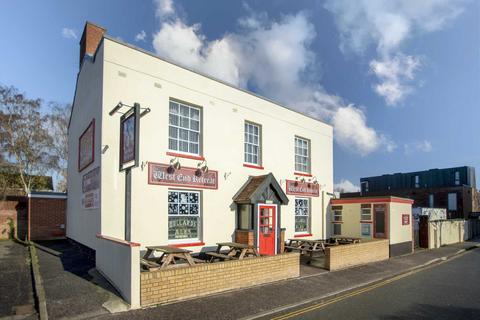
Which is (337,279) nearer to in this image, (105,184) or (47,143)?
(105,184)

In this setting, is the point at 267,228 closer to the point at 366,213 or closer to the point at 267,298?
the point at 267,298

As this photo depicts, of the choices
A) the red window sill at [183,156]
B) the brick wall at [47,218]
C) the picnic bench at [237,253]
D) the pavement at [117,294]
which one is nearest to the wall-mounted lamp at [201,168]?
the red window sill at [183,156]

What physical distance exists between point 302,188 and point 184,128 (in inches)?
303

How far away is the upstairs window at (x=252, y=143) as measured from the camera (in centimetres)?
1455

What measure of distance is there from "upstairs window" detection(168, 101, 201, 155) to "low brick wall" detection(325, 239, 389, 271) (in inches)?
249

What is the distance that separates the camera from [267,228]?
13.9 metres

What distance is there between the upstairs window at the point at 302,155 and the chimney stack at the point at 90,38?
410 inches

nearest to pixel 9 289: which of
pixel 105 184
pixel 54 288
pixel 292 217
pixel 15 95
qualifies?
pixel 54 288

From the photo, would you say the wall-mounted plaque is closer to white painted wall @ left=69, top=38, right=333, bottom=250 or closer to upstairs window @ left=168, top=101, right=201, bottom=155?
white painted wall @ left=69, top=38, right=333, bottom=250

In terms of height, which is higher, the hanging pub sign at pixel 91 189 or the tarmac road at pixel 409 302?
the hanging pub sign at pixel 91 189

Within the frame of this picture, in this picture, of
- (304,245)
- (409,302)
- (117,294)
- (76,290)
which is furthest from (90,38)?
(409,302)

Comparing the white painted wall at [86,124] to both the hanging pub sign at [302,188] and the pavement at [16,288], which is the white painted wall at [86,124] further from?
the hanging pub sign at [302,188]

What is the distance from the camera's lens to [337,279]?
10969 millimetres

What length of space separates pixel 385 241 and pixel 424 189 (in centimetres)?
3641
